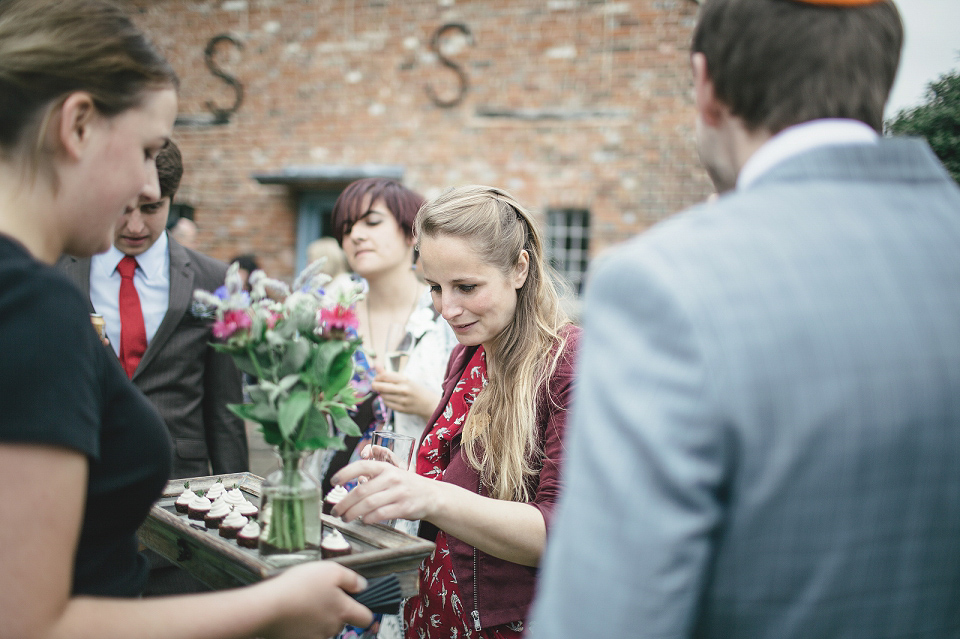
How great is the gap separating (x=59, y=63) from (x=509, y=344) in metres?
1.27

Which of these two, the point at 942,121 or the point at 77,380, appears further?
the point at 942,121

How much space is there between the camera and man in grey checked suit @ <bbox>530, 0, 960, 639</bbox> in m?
0.76

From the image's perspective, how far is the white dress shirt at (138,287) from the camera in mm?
2695

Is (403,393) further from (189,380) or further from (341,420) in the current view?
(341,420)

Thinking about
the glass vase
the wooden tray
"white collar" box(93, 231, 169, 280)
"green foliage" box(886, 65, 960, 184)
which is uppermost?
"green foliage" box(886, 65, 960, 184)

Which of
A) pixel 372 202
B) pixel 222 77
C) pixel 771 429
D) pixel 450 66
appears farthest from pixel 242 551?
pixel 222 77

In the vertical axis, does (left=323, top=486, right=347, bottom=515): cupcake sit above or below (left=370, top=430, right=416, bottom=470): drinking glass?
below

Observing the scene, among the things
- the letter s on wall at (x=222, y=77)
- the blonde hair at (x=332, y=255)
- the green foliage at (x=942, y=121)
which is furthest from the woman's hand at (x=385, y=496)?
the letter s on wall at (x=222, y=77)

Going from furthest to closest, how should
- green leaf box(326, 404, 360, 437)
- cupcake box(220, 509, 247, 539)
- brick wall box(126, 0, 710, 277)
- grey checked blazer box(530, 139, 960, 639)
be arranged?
brick wall box(126, 0, 710, 277) < cupcake box(220, 509, 247, 539) < green leaf box(326, 404, 360, 437) < grey checked blazer box(530, 139, 960, 639)

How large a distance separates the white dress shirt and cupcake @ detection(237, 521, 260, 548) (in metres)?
1.50

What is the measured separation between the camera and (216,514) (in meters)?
1.61

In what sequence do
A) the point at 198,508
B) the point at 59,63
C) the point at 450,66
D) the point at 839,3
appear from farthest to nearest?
1. the point at 450,66
2. the point at 198,508
3. the point at 59,63
4. the point at 839,3

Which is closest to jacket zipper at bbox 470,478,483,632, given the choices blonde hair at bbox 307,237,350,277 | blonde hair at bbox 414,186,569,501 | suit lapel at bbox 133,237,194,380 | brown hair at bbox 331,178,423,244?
blonde hair at bbox 414,186,569,501

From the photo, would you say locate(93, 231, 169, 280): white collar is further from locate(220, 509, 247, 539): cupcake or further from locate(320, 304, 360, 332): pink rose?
locate(320, 304, 360, 332): pink rose
